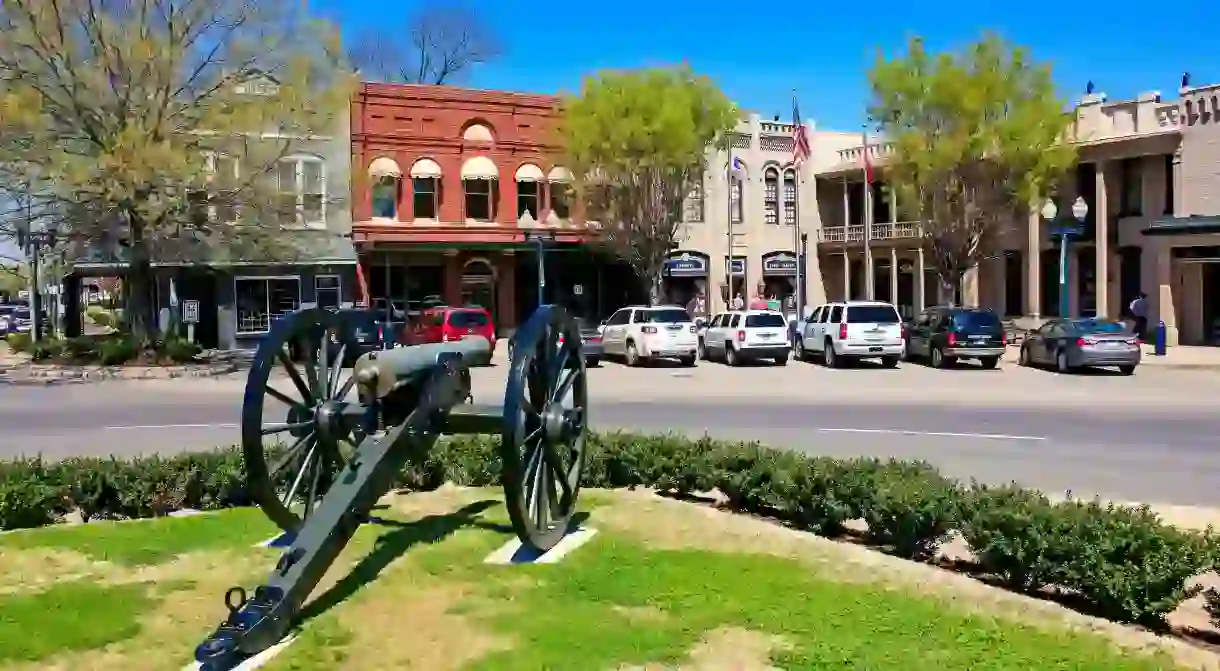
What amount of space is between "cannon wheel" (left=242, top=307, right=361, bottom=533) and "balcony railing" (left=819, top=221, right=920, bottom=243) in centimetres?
3939

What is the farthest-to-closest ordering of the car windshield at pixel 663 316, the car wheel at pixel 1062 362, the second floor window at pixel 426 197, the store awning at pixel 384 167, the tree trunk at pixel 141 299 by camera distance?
1. the second floor window at pixel 426 197
2. the store awning at pixel 384 167
3. the car windshield at pixel 663 316
4. the tree trunk at pixel 141 299
5. the car wheel at pixel 1062 362

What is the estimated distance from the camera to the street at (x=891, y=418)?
12969 millimetres

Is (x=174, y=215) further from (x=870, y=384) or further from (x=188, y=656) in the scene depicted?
(x=188, y=656)

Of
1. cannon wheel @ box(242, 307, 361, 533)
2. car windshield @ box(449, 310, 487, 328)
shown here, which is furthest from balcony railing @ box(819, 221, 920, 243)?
cannon wheel @ box(242, 307, 361, 533)

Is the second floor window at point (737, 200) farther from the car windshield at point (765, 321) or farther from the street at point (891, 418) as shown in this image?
the street at point (891, 418)

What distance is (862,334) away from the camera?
29.9m

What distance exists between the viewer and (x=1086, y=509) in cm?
737

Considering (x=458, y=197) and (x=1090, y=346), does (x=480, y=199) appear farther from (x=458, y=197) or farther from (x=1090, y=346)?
(x=1090, y=346)

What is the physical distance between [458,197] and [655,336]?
13716 mm

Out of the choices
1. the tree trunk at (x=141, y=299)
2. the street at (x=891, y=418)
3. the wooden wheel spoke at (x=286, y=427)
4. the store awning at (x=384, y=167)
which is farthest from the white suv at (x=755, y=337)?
the wooden wheel spoke at (x=286, y=427)

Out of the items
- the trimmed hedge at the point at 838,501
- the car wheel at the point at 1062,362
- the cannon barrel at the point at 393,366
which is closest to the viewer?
the trimmed hedge at the point at 838,501

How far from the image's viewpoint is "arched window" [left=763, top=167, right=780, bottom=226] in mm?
49438

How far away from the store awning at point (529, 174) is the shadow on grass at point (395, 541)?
34.0 meters

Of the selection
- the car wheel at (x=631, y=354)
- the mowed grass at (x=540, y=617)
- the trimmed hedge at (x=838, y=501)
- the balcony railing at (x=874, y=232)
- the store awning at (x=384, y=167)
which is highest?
the store awning at (x=384, y=167)
